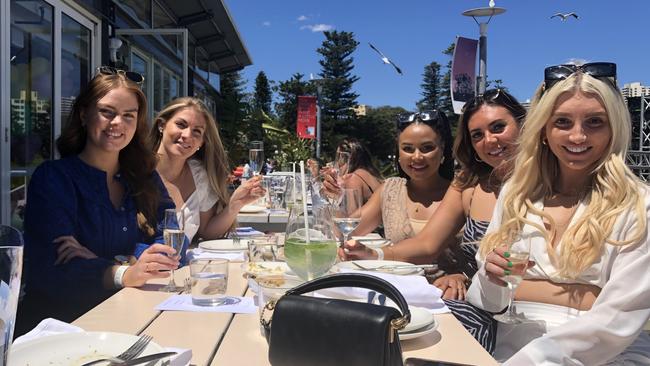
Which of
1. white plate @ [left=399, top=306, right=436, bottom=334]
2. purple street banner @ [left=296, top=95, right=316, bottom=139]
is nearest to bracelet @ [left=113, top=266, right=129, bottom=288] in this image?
white plate @ [left=399, top=306, right=436, bottom=334]

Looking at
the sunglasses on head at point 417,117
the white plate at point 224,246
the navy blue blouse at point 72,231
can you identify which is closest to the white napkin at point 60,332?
the navy blue blouse at point 72,231

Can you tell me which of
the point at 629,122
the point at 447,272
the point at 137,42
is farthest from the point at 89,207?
the point at 137,42

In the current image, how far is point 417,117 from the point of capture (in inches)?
122

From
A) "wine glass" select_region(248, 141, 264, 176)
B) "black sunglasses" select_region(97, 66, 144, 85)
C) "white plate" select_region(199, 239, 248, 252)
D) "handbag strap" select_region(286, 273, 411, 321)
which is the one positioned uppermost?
"black sunglasses" select_region(97, 66, 144, 85)

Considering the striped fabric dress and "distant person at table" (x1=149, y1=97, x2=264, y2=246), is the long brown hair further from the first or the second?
the striped fabric dress

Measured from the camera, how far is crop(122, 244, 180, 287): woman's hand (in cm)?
163

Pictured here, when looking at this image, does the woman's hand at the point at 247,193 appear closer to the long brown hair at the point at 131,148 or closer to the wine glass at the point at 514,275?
the long brown hair at the point at 131,148

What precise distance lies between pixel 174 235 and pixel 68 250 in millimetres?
479

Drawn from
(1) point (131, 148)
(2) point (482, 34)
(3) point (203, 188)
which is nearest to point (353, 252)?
(1) point (131, 148)

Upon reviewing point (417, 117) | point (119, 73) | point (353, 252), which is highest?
point (119, 73)

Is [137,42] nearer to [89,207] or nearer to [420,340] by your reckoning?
[89,207]

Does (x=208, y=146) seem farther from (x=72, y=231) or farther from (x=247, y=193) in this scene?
(x=72, y=231)

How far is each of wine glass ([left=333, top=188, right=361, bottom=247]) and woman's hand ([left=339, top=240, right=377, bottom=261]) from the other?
98 mm

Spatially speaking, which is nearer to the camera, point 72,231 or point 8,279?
point 8,279
